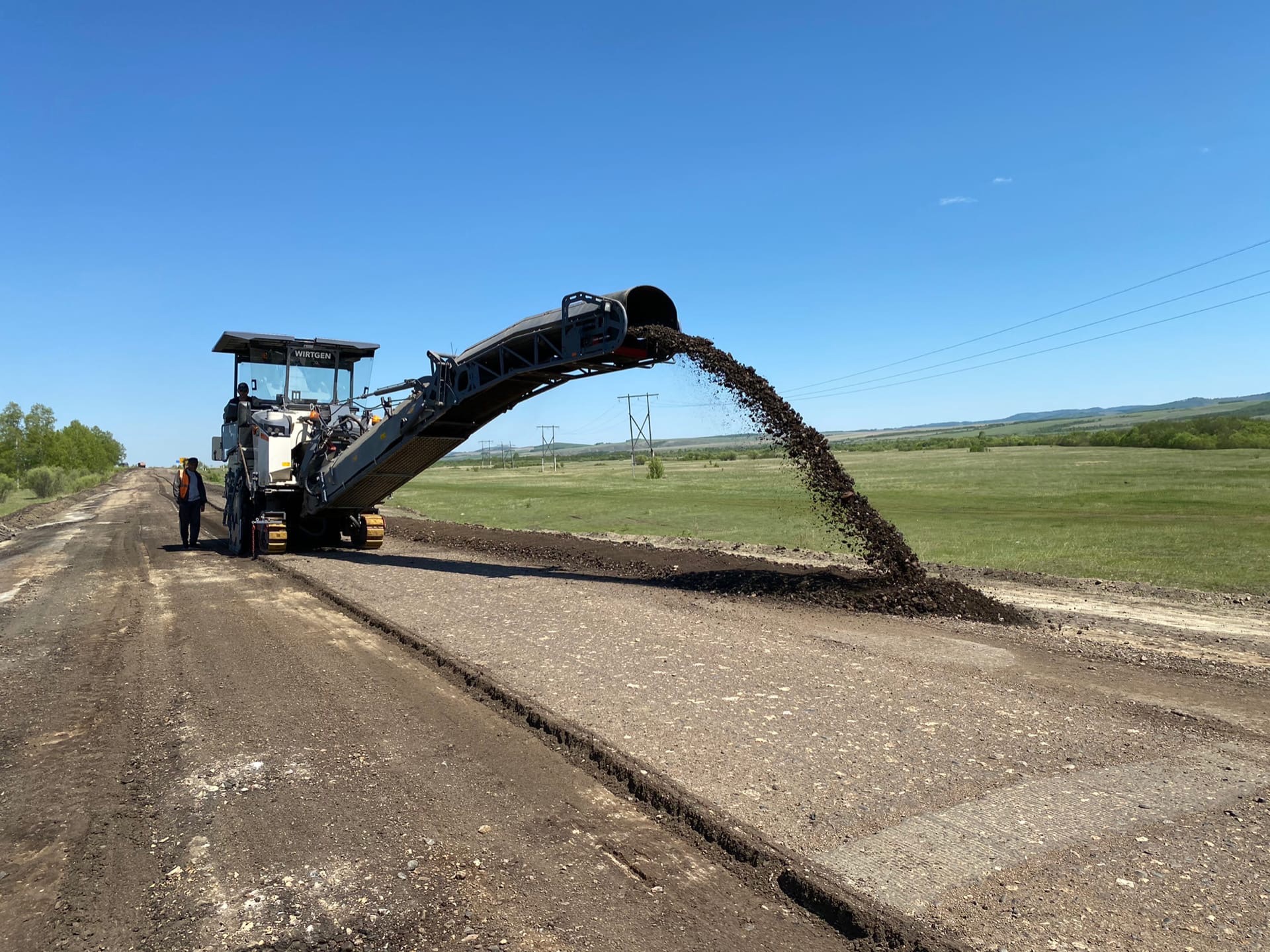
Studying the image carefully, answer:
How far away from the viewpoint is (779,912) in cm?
362

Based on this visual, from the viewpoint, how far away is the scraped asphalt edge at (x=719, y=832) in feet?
11.3

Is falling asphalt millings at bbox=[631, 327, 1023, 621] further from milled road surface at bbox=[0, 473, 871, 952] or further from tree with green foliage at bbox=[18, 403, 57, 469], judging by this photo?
tree with green foliage at bbox=[18, 403, 57, 469]

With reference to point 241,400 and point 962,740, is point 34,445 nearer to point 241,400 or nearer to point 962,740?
point 241,400

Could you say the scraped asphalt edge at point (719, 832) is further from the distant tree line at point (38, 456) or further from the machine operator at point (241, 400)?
the distant tree line at point (38, 456)

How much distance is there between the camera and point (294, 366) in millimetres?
17625

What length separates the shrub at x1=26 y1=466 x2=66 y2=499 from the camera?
51062 mm

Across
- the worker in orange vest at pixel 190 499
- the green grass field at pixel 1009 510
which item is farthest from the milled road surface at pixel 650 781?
the worker in orange vest at pixel 190 499

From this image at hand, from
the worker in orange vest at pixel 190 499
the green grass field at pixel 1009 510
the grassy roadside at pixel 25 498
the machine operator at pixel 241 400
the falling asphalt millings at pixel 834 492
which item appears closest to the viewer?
the falling asphalt millings at pixel 834 492

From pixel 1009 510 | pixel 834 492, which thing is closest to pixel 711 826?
pixel 834 492

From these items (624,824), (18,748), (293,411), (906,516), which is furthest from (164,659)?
(906,516)

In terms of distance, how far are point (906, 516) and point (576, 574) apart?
14029mm

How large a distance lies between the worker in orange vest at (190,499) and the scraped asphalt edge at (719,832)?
14806 millimetres

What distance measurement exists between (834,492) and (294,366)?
12.4m

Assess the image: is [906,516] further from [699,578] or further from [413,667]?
[413,667]
